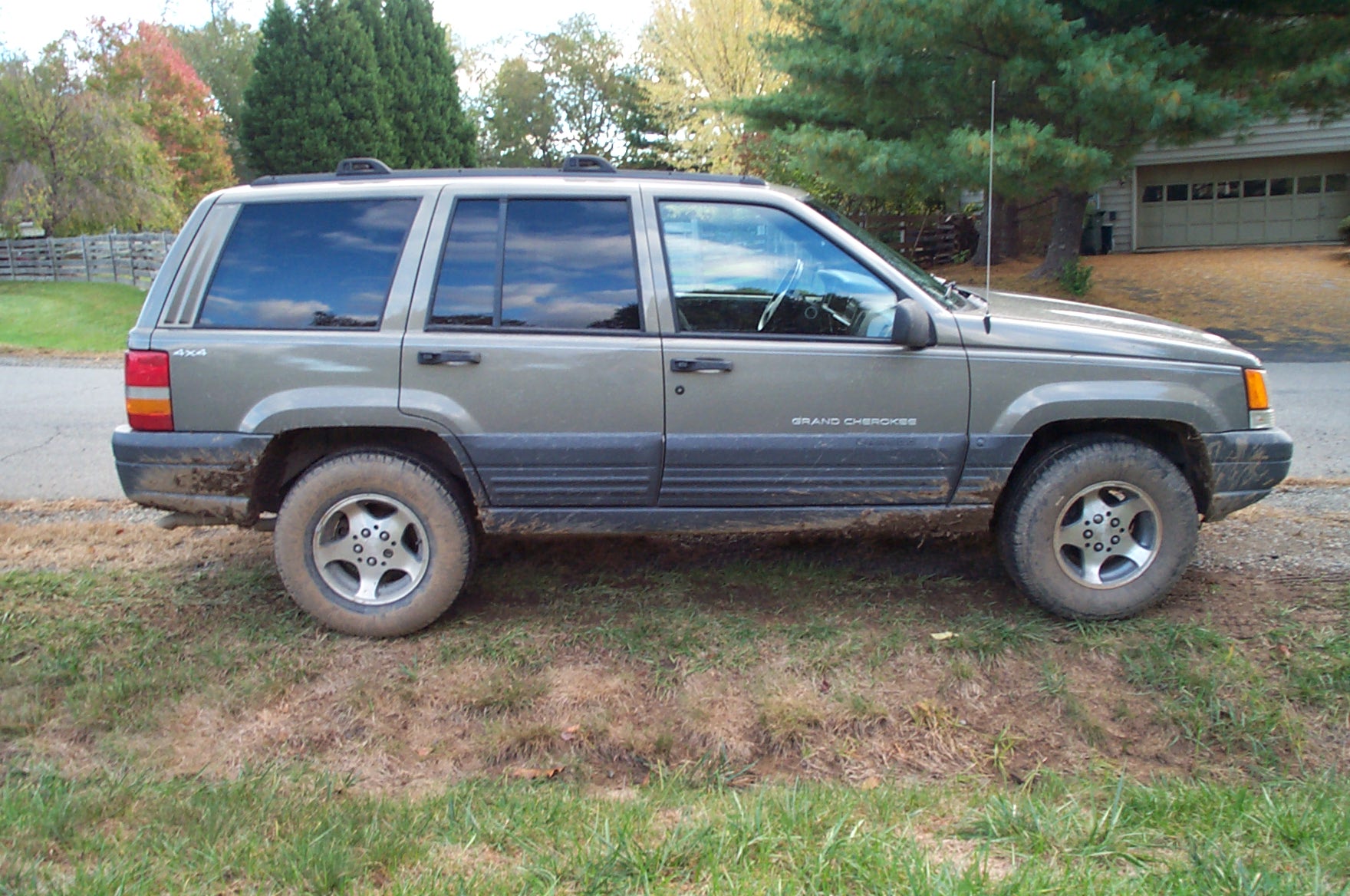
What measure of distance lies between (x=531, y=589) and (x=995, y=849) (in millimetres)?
2769

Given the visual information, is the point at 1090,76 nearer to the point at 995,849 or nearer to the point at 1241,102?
the point at 1241,102

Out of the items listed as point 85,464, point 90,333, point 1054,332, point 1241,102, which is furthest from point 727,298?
point 90,333

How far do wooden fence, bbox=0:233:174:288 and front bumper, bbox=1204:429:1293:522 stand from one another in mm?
29881

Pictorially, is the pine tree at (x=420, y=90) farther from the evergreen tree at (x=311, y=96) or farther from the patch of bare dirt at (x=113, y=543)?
the patch of bare dirt at (x=113, y=543)

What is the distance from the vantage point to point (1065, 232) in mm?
19625

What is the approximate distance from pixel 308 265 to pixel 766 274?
6.44 ft

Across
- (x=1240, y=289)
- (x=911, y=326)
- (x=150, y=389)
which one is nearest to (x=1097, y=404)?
(x=911, y=326)

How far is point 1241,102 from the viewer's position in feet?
49.9

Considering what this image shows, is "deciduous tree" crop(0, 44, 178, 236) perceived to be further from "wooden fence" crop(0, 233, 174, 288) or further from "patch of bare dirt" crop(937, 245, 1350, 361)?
"patch of bare dirt" crop(937, 245, 1350, 361)

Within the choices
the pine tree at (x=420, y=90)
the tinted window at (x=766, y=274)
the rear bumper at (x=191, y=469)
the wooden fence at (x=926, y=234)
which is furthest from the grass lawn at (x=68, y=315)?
the wooden fence at (x=926, y=234)

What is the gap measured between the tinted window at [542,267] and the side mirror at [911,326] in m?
1.07

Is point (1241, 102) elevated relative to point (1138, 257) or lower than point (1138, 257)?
elevated

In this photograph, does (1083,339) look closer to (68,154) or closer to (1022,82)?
(1022,82)

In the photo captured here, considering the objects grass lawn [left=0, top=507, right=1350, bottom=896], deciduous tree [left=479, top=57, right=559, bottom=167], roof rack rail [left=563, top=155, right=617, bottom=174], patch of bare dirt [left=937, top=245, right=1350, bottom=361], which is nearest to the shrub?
patch of bare dirt [left=937, top=245, right=1350, bottom=361]
